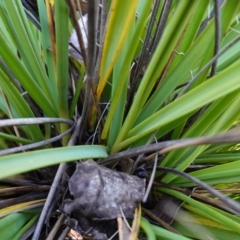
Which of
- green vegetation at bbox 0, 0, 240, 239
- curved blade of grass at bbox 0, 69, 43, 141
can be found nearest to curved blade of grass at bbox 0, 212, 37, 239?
green vegetation at bbox 0, 0, 240, 239

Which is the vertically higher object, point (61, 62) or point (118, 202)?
point (61, 62)

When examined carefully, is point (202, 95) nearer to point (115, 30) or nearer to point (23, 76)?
point (115, 30)

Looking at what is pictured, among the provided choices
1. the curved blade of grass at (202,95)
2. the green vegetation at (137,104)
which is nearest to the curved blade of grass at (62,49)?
the green vegetation at (137,104)

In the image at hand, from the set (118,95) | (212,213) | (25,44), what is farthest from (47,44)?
(212,213)

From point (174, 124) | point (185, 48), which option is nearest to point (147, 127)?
point (174, 124)

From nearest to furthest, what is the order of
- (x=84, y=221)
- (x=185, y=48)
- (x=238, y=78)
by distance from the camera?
(x=238, y=78) → (x=84, y=221) → (x=185, y=48)

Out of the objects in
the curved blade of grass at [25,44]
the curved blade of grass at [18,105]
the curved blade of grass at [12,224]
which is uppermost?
the curved blade of grass at [25,44]

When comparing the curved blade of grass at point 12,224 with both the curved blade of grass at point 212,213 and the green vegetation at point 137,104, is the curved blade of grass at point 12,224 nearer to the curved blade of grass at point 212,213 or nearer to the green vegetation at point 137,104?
the green vegetation at point 137,104

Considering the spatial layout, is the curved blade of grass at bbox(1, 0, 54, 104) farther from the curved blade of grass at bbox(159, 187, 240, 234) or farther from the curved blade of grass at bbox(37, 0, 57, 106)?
the curved blade of grass at bbox(159, 187, 240, 234)

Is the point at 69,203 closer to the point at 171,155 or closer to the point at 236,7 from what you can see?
the point at 171,155
